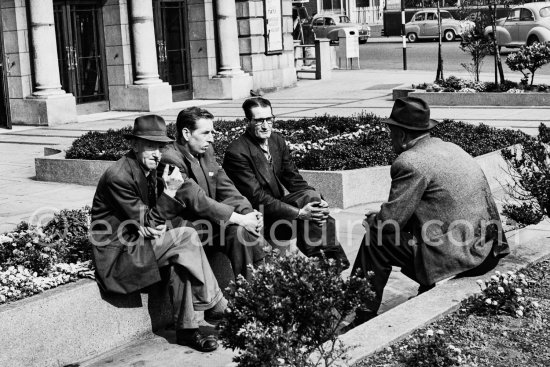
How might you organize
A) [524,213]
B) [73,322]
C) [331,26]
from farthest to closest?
[331,26] → [524,213] → [73,322]

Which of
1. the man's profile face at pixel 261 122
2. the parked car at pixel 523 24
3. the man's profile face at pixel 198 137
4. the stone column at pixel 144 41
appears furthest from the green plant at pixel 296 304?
the parked car at pixel 523 24

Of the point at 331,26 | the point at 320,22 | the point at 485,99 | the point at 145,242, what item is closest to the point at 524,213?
the point at 145,242

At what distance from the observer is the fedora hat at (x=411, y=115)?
6.37 m

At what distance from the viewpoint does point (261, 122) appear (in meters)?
7.49

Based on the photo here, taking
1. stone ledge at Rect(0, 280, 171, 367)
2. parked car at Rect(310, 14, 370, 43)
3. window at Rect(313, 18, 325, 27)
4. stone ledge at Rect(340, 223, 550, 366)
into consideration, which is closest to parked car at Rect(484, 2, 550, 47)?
parked car at Rect(310, 14, 370, 43)

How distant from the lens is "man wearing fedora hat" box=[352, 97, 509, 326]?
6188mm

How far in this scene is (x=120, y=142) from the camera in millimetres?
12422

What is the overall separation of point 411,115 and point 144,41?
15626 mm

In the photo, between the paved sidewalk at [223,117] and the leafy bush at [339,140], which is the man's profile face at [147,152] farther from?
the leafy bush at [339,140]

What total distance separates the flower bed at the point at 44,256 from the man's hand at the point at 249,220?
3.44ft

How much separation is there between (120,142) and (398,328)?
767 cm

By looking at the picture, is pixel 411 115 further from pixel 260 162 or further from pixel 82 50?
pixel 82 50

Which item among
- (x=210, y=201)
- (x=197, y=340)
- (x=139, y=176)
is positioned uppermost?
(x=139, y=176)

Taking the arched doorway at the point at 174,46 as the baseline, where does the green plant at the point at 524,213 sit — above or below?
below
